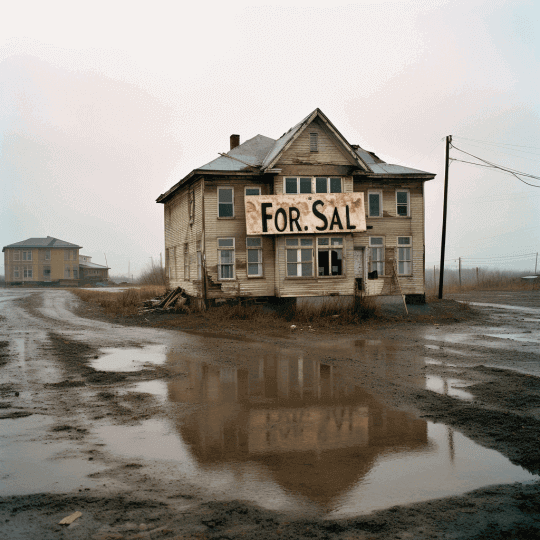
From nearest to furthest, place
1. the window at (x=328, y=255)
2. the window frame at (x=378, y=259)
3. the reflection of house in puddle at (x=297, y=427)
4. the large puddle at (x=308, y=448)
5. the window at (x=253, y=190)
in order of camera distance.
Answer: the large puddle at (x=308, y=448)
the reflection of house in puddle at (x=297, y=427)
the window at (x=328, y=255)
the window at (x=253, y=190)
the window frame at (x=378, y=259)

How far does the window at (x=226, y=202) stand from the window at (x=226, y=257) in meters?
1.17

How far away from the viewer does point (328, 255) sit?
2294cm

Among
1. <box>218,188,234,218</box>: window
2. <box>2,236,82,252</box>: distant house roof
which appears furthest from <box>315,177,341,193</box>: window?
<box>2,236,82,252</box>: distant house roof

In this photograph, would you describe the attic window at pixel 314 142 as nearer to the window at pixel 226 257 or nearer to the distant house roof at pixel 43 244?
the window at pixel 226 257

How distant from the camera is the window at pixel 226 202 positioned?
75.5 ft

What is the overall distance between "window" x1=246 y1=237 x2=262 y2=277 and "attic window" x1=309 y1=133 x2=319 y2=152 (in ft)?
15.3

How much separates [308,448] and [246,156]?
20.5 metres

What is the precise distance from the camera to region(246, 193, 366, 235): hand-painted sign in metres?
22.1

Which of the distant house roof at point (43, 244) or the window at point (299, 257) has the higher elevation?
the distant house roof at point (43, 244)

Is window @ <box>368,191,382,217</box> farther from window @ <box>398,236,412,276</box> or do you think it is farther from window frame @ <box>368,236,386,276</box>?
window @ <box>398,236,412,276</box>

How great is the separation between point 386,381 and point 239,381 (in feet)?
8.75

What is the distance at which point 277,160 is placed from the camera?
22.2 m

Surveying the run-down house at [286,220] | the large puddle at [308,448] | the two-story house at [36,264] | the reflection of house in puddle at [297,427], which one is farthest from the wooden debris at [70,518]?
the two-story house at [36,264]

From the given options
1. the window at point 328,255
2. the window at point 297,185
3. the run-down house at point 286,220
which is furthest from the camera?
A: the window at point 328,255
